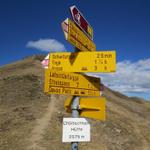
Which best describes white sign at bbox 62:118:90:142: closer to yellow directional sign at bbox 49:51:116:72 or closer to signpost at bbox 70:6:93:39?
yellow directional sign at bbox 49:51:116:72

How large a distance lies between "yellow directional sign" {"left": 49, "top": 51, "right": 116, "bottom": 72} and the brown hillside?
11.8 meters

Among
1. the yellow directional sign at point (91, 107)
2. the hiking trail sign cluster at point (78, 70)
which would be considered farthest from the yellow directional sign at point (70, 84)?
the yellow directional sign at point (91, 107)

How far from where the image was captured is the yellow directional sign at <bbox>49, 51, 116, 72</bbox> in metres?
7.53

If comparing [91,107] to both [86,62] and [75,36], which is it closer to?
[86,62]

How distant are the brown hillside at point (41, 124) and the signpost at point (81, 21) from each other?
37.6 ft

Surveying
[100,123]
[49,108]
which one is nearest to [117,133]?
[100,123]

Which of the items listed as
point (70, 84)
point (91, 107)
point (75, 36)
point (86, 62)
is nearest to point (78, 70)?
point (86, 62)

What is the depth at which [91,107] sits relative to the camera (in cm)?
761

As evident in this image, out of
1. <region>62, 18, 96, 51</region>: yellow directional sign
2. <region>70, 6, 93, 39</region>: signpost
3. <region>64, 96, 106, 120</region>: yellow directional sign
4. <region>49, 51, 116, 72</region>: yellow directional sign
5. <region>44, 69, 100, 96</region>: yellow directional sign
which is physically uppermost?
<region>70, 6, 93, 39</region>: signpost

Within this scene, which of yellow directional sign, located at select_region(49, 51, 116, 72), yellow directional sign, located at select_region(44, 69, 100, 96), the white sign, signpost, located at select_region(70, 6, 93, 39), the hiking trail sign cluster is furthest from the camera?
signpost, located at select_region(70, 6, 93, 39)

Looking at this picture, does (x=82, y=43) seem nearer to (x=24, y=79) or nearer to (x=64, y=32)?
(x=64, y=32)

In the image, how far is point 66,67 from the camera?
7.73m

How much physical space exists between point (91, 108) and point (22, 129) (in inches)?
624

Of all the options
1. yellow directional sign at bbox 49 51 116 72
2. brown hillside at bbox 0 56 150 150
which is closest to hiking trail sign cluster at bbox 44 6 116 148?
yellow directional sign at bbox 49 51 116 72
